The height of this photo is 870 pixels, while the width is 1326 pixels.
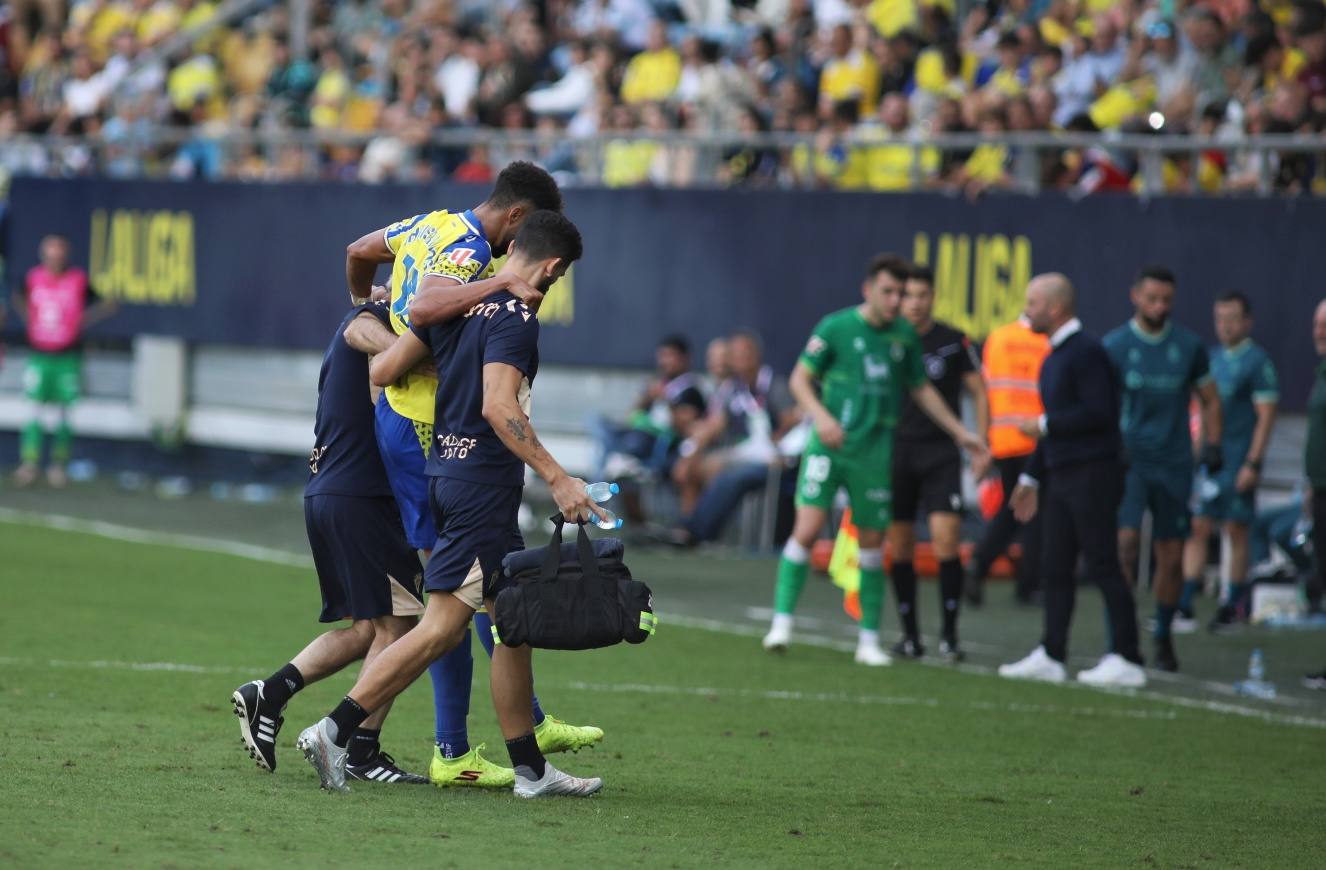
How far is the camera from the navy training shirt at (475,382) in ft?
24.0

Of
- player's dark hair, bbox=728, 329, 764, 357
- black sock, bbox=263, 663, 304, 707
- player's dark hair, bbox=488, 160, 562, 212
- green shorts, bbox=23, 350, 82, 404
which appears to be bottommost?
black sock, bbox=263, 663, 304, 707

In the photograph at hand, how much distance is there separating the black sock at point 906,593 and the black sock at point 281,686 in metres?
5.72

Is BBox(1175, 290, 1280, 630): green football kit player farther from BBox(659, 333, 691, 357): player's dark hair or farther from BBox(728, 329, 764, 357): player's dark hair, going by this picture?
BBox(659, 333, 691, 357): player's dark hair

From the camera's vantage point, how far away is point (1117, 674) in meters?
11.8

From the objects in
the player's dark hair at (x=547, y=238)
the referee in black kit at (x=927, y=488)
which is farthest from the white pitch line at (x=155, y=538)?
the player's dark hair at (x=547, y=238)

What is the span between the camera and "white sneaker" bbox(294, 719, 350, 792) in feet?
24.1

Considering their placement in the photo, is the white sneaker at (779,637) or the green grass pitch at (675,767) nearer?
the green grass pitch at (675,767)

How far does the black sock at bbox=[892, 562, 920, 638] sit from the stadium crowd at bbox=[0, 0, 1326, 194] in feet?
15.7

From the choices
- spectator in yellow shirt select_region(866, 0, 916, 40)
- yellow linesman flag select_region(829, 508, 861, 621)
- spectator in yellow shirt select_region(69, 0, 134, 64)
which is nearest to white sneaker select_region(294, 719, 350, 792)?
yellow linesman flag select_region(829, 508, 861, 621)

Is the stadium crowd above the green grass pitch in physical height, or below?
above

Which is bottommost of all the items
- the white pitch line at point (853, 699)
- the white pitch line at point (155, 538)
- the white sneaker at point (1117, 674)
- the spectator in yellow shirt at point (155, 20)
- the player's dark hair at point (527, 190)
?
the white pitch line at point (155, 538)

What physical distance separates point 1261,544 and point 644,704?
6829 mm

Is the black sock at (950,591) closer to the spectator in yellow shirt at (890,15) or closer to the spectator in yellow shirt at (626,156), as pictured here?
the spectator in yellow shirt at (626,156)

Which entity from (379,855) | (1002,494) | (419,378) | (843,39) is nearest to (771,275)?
(843,39)
